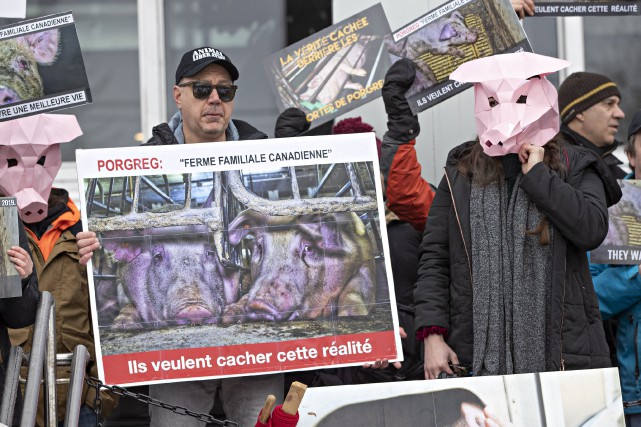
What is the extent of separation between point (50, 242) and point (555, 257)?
7.83ft

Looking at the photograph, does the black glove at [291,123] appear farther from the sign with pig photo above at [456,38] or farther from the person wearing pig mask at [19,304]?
the person wearing pig mask at [19,304]

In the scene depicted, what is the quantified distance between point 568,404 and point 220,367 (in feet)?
5.28

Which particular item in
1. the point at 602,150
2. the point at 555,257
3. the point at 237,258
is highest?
the point at 602,150

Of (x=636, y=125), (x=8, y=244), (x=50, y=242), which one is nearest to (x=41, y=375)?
(x=8, y=244)

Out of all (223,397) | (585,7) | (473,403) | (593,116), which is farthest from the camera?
(593,116)

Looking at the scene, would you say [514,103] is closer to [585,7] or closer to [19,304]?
[585,7]

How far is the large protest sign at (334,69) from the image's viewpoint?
694 cm

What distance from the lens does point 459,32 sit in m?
6.43

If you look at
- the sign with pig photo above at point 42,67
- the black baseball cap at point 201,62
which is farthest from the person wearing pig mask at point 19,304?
the black baseball cap at point 201,62

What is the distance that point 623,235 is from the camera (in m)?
5.76

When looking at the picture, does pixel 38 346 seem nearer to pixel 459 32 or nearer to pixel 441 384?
pixel 441 384

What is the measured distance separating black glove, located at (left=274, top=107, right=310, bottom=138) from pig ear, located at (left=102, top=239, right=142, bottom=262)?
1.51 meters

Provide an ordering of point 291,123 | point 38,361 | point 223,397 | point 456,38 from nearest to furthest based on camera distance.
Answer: point 38,361 → point 223,397 → point 456,38 → point 291,123

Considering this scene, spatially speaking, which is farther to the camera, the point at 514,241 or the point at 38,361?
the point at 514,241
